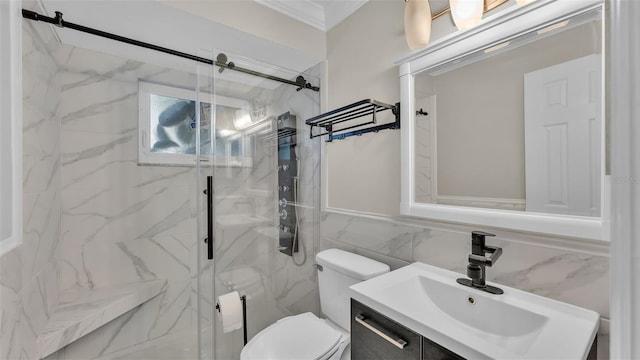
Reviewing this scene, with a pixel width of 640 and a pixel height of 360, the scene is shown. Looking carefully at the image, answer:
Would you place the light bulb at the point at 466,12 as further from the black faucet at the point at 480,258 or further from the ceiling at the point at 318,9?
the black faucet at the point at 480,258

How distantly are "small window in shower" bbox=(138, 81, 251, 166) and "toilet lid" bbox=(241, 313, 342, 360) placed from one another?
3.27 feet

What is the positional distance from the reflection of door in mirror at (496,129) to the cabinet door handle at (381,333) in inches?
24.9

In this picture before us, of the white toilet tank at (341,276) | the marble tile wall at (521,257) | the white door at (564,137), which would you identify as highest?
the white door at (564,137)

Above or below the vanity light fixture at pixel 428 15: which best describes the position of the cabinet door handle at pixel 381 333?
below

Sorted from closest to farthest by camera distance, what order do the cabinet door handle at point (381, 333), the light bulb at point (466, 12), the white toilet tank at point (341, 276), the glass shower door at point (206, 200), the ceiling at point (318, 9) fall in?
1. the cabinet door handle at point (381, 333)
2. the light bulb at point (466, 12)
3. the white toilet tank at point (341, 276)
4. the glass shower door at point (206, 200)
5. the ceiling at point (318, 9)

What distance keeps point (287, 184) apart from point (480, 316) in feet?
4.38

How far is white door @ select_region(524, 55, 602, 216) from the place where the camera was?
0.86 meters

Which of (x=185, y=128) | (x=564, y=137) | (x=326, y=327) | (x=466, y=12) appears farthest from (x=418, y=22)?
(x=185, y=128)

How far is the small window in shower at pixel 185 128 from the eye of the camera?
Answer: 5.19ft

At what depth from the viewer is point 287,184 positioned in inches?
75.3

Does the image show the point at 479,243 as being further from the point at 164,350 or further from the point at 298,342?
the point at 164,350

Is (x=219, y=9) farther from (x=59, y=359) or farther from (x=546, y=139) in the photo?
(x=59, y=359)

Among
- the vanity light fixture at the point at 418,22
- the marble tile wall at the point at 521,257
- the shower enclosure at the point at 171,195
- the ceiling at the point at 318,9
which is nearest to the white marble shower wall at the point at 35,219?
the shower enclosure at the point at 171,195

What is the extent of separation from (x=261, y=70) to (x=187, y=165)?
3.17 feet
